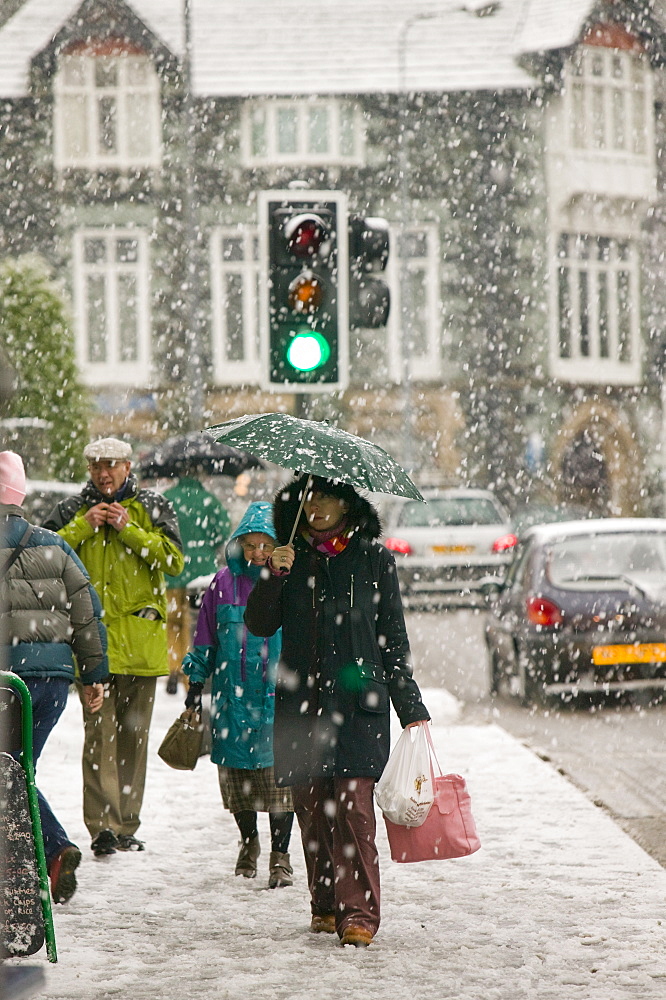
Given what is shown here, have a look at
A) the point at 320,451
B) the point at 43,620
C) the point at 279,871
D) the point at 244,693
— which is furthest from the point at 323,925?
the point at 320,451

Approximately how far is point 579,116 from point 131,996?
3570 centimetres

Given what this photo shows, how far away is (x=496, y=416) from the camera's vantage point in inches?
1435

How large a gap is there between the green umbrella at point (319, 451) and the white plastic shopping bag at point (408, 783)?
89 cm

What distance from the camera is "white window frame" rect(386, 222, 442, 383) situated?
3684 cm

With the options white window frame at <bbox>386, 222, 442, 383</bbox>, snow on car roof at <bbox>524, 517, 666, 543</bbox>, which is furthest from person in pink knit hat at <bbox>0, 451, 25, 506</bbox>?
white window frame at <bbox>386, 222, 442, 383</bbox>

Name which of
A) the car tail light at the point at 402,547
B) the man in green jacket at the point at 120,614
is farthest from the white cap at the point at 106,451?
the car tail light at the point at 402,547

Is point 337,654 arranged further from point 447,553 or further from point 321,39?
point 321,39

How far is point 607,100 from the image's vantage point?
126ft

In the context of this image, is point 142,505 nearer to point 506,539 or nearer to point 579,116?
point 506,539

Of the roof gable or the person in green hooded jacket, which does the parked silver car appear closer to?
the person in green hooded jacket

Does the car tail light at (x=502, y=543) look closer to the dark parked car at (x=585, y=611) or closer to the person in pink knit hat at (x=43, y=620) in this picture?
the dark parked car at (x=585, y=611)

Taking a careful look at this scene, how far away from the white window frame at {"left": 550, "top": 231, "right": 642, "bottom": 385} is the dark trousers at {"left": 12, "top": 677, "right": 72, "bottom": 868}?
31954 mm

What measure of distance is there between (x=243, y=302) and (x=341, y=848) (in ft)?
108

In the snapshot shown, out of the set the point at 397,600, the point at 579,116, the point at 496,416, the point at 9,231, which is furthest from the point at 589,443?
the point at 397,600
